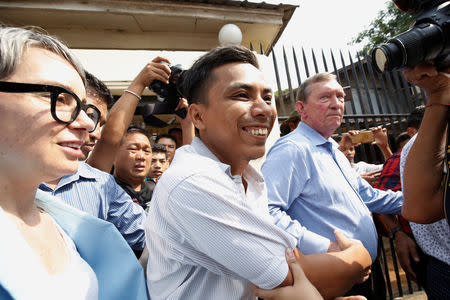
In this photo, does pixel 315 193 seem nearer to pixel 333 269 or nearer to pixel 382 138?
pixel 333 269

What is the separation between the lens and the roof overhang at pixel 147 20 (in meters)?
4.93

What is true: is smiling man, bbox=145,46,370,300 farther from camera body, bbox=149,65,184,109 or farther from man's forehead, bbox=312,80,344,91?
man's forehead, bbox=312,80,344,91

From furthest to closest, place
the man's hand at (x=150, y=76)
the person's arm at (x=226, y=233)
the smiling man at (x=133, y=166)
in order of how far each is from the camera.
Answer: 1. the smiling man at (x=133, y=166)
2. the man's hand at (x=150, y=76)
3. the person's arm at (x=226, y=233)

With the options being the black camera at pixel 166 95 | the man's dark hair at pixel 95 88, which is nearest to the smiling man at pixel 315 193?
the black camera at pixel 166 95

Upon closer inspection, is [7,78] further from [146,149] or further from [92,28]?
[92,28]

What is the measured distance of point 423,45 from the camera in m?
1.14

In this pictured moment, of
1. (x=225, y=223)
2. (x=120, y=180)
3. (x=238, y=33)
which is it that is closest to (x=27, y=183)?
(x=225, y=223)

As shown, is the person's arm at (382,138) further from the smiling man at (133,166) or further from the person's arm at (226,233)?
the person's arm at (226,233)

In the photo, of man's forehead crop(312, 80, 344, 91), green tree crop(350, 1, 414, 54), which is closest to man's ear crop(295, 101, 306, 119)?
man's forehead crop(312, 80, 344, 91)

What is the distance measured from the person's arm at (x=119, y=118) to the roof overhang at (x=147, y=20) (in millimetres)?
3512

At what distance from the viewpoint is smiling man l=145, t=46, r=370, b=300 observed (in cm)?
87

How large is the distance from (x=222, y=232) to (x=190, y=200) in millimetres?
149

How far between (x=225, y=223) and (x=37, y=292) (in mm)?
563

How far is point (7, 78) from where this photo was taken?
0.76 metres
